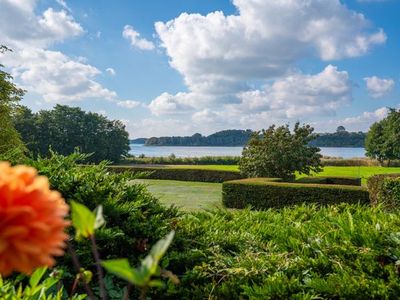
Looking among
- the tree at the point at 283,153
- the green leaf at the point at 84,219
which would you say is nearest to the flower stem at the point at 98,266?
the green leaf at the point at 84,219

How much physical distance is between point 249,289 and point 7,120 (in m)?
24.5

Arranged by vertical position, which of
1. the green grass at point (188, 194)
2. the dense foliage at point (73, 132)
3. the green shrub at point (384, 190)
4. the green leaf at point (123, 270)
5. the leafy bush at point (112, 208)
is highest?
the dense foliage at point (73, 132)

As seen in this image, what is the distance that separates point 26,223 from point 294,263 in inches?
105

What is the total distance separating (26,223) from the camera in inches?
30.5

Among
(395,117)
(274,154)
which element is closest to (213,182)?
(274,154)

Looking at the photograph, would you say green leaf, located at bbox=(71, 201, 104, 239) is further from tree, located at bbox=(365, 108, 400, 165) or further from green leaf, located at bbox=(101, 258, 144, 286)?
tree, located at bbox=(365, 108, 400, 165)

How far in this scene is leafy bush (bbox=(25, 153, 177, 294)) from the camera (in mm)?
3299

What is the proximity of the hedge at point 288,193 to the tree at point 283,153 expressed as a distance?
3702 mm

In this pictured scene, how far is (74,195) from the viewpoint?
11.4 ft

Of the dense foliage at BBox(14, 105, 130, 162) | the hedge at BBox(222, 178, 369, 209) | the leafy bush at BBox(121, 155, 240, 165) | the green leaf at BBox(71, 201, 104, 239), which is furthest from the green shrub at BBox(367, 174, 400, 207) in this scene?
the dense foliage at BBox(14, 105, 130, 162)

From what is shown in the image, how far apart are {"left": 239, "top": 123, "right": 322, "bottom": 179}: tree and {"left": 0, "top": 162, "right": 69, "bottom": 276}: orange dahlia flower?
63.2 ft

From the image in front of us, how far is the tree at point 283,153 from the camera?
65.1 feet

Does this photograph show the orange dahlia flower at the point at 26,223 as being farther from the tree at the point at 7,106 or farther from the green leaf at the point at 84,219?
the tree at the point at 7,106

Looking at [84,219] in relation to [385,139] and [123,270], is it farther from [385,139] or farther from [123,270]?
[385,139]
